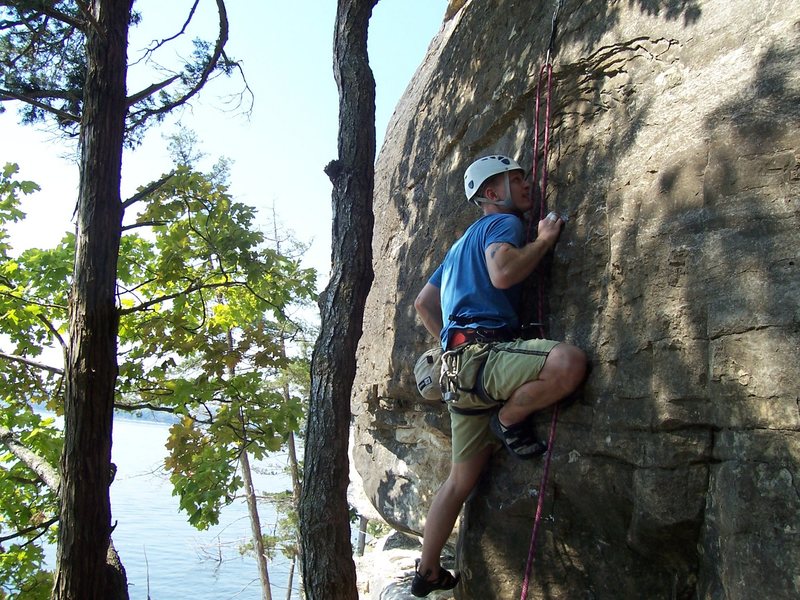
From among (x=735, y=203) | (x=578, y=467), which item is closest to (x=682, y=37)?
(x=735, y=203)

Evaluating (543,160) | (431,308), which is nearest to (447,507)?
(431,308)

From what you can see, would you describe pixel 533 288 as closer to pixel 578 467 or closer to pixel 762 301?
pixel 578 467

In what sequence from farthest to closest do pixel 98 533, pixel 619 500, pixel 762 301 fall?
pixel 98 533, pixel 619 500, pixel 762 301

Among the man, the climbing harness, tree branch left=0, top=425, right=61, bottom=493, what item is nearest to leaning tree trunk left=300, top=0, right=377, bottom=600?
the man

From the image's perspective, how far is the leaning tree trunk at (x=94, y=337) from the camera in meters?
4.78

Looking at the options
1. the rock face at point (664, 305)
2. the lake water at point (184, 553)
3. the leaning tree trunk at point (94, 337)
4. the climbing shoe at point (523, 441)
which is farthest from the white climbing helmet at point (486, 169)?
the lake water at point (184, 553)

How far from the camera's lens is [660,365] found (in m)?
3.03

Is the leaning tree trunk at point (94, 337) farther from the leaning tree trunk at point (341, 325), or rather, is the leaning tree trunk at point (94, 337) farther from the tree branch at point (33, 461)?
the tree branch at point (33, 461)

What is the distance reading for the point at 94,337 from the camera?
16.4 ft

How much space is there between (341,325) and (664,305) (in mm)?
2565

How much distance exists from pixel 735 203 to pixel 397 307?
3323 millimetres

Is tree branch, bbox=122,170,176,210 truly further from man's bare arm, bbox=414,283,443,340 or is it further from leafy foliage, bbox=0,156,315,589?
man's bare arm, bbox=414,283,443,340

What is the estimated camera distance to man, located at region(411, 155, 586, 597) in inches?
137

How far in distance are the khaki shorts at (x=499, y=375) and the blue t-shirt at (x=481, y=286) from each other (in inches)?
8.6
